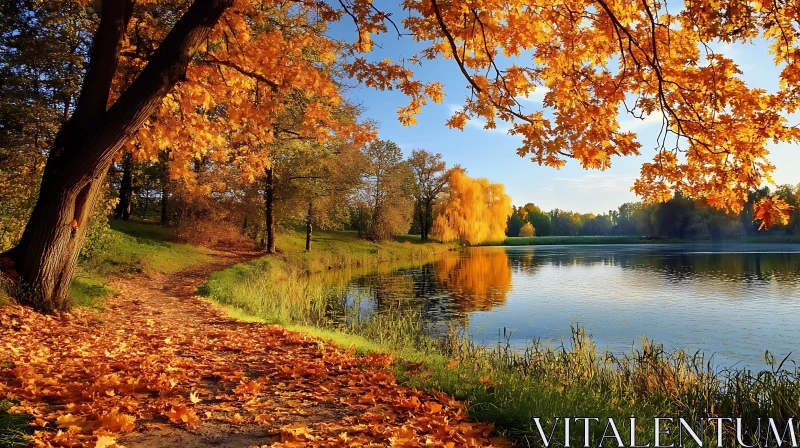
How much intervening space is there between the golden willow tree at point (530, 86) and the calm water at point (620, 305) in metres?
5.46

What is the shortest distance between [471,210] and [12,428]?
148ft

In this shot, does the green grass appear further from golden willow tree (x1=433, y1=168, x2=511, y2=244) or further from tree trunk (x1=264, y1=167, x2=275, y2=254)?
golden willow tree (x1=433, y1=168, x2=511, y2=244)

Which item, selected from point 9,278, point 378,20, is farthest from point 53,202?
point 378,20

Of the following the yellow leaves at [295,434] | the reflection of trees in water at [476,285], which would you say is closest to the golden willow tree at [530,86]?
the yellow leaves at [295,434]

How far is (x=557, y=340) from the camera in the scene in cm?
1051

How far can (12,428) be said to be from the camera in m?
2.93

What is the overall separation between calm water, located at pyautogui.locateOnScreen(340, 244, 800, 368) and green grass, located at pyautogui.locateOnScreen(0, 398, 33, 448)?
27.4 feet

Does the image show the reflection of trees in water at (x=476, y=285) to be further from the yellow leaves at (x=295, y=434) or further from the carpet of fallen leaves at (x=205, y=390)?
the yellow leaves at (x=295, y=434)

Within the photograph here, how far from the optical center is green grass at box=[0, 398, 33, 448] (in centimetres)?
273

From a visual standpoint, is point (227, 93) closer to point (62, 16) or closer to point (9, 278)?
point (9, 278)

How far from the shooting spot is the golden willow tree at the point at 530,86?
495cm

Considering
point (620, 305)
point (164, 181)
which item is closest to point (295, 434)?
point (620, 305)

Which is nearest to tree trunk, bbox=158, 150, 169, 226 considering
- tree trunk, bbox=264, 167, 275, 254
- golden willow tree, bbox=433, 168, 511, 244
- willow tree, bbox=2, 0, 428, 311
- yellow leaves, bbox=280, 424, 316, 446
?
tree trunk, bbox=264, 167, 275, 254

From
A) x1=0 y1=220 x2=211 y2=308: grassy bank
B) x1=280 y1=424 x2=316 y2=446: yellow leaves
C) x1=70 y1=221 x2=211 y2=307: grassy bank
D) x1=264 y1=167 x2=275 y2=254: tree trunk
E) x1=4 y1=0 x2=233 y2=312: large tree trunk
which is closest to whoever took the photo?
x1=280 y1=424 x2=316 y2=446: yellow leaves
